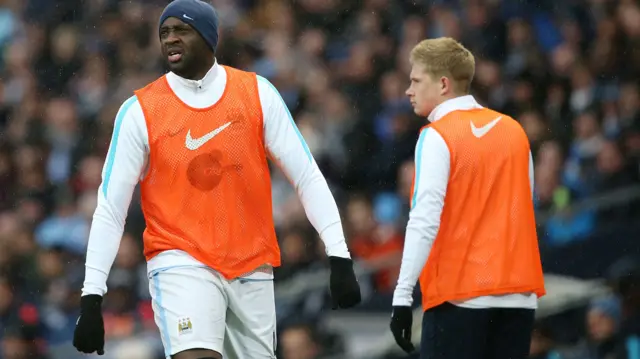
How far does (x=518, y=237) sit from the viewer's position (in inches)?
243

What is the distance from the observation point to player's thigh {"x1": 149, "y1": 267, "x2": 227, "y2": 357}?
5820 millimetres

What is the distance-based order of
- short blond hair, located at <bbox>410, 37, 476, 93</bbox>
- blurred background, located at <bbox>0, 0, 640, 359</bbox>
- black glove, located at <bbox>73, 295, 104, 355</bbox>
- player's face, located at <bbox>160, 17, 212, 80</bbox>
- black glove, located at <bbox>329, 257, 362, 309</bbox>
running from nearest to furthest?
black glove, located at <bbox>73, 295, 104, 355</bbox> → black glove, located at <bbox>329, 257, 362, 309</bbox> → player's face, located at <bbox>160, 17, 212, 80</bbox> → short blond hair, located at <bbox>410, 37, 476, 93</bbox> → blurred background, located at <bbox>0, 0, 640, 359</bbox>

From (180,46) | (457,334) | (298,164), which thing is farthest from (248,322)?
(180,46)

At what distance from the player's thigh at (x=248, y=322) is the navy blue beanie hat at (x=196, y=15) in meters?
1.09

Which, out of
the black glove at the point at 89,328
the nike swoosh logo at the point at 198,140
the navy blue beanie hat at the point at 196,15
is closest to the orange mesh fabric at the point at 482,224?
the nike swoosh logo at the point at 198,140

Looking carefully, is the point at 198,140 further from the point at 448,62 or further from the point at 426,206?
the point at 448,62

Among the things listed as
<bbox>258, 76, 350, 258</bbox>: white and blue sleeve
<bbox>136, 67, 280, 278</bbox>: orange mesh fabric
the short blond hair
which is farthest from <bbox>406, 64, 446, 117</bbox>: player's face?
<bbox>136, 67, 280, 278</bbox>: orange mesh fabric

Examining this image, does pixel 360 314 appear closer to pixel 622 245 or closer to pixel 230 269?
pixel 622 245

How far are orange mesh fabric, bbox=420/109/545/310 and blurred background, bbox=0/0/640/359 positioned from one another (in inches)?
118

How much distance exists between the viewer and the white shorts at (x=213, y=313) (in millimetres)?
5832

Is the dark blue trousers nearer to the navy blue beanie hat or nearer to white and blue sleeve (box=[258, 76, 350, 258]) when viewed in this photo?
white and blue sleeve (box=[258, 76, 350, 258])

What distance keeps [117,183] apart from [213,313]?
27.9 inches

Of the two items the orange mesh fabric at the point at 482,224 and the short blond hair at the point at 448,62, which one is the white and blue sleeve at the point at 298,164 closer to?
the orange mesh fabric at the point at 482,224

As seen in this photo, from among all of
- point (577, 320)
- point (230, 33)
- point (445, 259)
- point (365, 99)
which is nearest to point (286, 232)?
point (365, 99)
